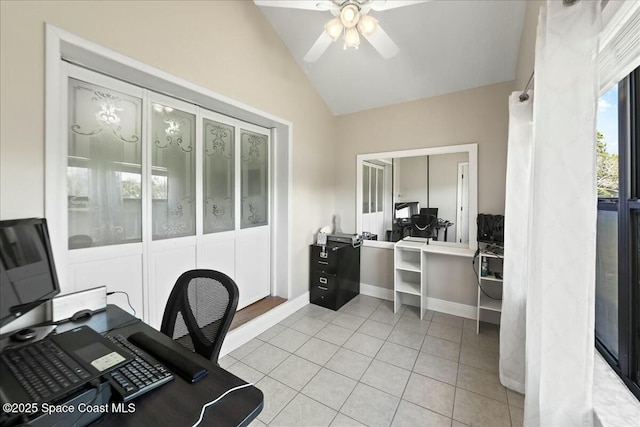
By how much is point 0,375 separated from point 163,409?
1.72ft

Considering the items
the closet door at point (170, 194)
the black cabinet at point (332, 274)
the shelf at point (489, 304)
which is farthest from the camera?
the black cabinet at point (332, 274)

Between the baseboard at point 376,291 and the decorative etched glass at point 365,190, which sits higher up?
the decorative etched glass at point 365,190

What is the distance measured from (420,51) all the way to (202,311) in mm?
2988

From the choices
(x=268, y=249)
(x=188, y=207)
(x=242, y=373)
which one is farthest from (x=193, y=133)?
(x=242, y=373)

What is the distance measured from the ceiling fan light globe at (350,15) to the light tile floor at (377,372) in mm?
2623

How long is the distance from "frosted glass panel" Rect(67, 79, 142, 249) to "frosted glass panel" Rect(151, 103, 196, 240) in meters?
0.12

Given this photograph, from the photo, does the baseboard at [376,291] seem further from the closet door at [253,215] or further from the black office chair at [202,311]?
the black office chair at [202,311]

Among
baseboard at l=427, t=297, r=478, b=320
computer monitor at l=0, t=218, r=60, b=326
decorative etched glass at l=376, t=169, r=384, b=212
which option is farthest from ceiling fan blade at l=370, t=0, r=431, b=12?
baseboard at l=427, t=297, r=478, b=320

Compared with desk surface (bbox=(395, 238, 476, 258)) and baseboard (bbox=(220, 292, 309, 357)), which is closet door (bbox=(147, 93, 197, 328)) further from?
desk surface (bbox=(395, 238, 476, 258))

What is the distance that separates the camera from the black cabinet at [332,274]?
10.1 feet

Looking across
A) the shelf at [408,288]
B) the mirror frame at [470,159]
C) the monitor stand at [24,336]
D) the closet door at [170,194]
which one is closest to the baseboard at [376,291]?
the shelf at [408,288]

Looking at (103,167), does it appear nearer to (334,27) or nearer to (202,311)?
(202,311)

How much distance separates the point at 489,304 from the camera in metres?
2.56

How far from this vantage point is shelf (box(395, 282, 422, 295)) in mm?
2949
